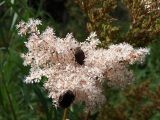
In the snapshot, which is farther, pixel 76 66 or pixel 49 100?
pixel 49 100

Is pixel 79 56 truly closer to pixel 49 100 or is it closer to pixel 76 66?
pixel 76 66

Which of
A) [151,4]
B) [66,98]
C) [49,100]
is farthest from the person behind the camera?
[49,100]

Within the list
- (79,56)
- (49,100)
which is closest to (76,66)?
(79,56)

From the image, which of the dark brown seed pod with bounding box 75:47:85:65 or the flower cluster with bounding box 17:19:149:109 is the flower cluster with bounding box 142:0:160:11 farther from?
the dark brown seed pod with bounding box 75:47:85:65

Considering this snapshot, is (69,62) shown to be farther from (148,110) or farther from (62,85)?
(148,110)

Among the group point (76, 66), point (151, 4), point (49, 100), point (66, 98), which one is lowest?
point (66, 98)

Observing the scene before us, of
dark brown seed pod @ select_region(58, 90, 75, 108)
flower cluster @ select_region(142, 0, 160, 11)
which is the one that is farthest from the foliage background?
dark brown seed pod @ select_region(58, 90, 75, 108)

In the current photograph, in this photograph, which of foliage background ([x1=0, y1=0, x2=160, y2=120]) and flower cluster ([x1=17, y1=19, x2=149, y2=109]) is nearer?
flower cluster ([x1=17, y1=19, x2=149, y2=109])

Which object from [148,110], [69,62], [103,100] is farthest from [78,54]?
[148,110]
